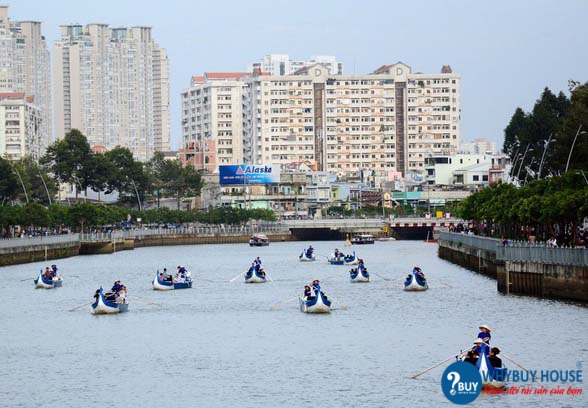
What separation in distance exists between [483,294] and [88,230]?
323ft

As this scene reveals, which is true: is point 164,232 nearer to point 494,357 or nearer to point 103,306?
point 103,306

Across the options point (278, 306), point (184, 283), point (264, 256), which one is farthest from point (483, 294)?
point (264, 256)

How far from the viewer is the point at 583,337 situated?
187 feet

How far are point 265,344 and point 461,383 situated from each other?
1962cm

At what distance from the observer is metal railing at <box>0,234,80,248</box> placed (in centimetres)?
12032

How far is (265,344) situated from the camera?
5997cm

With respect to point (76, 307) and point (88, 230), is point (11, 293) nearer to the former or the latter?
point (76, 307)

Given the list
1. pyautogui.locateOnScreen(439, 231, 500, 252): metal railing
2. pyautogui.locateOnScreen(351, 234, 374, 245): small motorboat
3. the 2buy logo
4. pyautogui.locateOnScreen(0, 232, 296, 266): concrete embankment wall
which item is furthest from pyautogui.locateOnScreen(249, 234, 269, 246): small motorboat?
the 2buy logo

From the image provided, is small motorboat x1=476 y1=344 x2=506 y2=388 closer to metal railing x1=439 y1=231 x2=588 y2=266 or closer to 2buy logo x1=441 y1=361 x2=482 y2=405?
2buy logo x1=441 y1=361 x2=482 y2=405

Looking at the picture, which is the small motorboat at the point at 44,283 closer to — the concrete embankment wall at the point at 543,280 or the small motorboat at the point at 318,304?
the small motorboat at the point at 318,304

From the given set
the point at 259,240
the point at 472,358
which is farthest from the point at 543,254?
the point at 259,240

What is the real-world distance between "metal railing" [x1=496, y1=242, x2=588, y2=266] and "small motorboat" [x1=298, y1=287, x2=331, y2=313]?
11.3m

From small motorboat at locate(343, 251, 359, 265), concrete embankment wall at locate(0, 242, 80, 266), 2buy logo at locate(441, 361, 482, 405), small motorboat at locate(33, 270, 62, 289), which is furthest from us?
small motorboat at locate(343, 251, 359, 265)

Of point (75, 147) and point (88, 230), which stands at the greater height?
point (75, 147)
